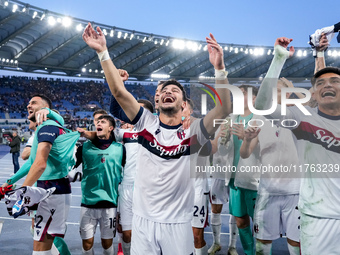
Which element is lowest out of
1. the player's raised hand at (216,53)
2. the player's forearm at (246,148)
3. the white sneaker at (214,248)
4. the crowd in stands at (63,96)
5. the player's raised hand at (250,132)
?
the white sneaker at (214,248)

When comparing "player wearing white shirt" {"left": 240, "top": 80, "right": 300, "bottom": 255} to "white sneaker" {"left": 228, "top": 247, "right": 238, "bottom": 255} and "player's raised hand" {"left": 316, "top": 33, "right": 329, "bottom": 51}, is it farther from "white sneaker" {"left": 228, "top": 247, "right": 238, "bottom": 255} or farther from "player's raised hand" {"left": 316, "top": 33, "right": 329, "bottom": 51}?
"white sneaker" {"left": 228, "top": 247, "right": 238, "bottom": 255}

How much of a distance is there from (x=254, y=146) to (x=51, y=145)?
2.43 meters

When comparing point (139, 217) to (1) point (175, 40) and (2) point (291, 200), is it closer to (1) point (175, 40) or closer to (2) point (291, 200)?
(2) point (291, 200)

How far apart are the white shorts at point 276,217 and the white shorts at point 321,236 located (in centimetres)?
96

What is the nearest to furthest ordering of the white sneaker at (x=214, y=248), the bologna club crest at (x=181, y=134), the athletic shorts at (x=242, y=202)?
the bologna club crest at (x=181, y=134)
the athletic shorts at (x=242, y=202)
the white sneaker at (x=214, y=248)

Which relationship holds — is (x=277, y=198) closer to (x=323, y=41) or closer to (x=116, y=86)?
(x=323, y=41)

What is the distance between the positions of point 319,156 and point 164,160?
1308 millimetres

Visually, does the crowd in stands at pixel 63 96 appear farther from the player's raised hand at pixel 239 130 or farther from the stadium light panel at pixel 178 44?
the player's raised hand at pixel 239 130

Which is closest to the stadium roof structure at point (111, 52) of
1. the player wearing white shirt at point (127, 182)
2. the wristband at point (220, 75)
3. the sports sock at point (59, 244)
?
the player wearing white shirt at point (127, 182)

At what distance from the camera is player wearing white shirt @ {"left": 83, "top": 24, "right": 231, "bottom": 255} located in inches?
99.3

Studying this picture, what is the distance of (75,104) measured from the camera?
32.2 m

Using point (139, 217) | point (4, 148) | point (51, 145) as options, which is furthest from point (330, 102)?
point (4, 148)

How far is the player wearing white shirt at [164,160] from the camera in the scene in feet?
8.27

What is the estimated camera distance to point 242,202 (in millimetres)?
4164
